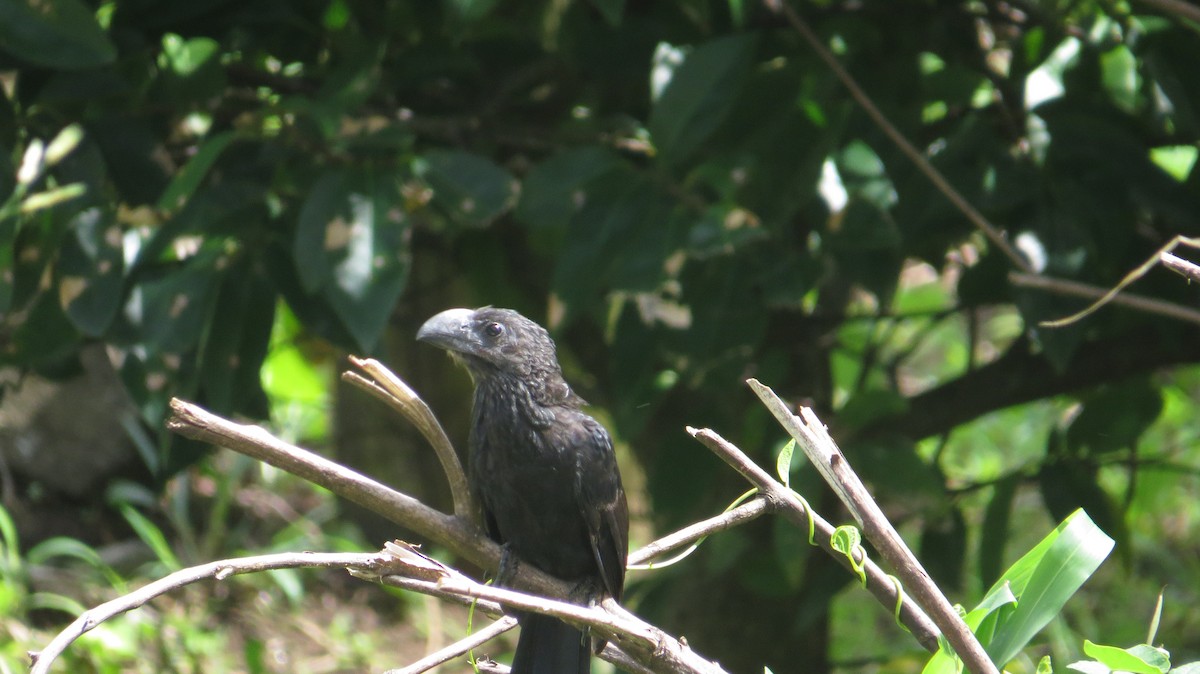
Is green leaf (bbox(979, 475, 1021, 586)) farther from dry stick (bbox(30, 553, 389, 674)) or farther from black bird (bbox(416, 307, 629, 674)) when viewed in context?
dry stick (bbox(30, 553, 389, 674))

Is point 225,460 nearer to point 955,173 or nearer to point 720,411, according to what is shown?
point 720,411

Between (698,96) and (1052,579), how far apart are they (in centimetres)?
135

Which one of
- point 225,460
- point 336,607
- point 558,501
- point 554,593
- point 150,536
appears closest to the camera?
point 554,593

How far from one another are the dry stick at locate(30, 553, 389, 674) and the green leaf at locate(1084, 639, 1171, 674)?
81 cm

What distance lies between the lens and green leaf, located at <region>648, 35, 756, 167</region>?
247 centimetres

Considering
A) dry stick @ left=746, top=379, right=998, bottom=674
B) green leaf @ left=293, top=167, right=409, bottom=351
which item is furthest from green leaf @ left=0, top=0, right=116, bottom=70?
dry stick @ left=746, top=379, right=998, bottom=674

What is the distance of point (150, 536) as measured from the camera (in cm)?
413

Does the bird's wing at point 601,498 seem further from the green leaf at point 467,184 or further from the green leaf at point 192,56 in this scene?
the green leaf at point 192,56

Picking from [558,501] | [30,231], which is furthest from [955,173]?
[30,231]

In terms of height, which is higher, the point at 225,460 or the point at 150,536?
the point at 150,536

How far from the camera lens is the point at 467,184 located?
2531 mm

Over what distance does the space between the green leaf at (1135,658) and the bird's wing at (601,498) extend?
4.30 feet

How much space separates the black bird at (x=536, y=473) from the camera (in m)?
2.54

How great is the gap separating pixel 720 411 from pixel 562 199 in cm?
79
